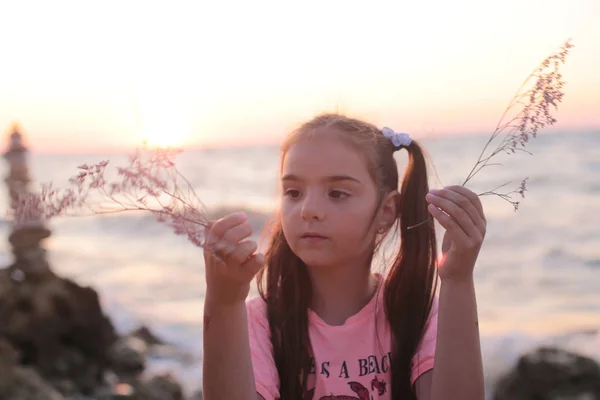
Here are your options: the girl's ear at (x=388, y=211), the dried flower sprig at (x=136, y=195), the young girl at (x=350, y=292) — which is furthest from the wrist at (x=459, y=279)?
the dried flower sprig at (x=136, y=195)

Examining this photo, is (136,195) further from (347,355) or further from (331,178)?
(347,355)

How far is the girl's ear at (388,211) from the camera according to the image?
10.5 ft

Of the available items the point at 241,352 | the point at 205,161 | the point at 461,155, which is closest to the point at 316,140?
the point at 241,352

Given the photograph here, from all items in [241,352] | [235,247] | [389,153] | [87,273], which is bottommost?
[87,273]

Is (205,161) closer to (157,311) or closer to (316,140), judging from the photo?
(157,311)

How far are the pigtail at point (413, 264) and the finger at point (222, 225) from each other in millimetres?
1006

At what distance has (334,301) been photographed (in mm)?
3207

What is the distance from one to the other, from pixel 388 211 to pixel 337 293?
0.39m

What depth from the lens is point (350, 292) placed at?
127 inches

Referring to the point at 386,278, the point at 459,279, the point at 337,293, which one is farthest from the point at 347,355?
the point at 459,279

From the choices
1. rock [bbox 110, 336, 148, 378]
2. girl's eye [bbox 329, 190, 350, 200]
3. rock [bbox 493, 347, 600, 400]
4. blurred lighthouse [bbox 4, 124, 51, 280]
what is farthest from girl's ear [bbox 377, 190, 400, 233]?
rock [bbox 110, 336, 148, 378]

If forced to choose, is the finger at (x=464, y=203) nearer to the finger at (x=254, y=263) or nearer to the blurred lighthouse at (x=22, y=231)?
the finger at (x=254, y=263)

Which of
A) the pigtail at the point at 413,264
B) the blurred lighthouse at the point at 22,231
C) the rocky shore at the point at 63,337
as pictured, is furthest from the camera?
the blurred lighthouse at the point at 22,231

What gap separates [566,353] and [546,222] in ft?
26.9
